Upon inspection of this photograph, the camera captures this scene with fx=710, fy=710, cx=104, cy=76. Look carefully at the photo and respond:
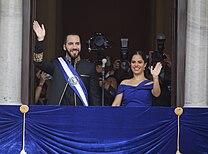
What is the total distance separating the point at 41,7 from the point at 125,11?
1636 millimetres

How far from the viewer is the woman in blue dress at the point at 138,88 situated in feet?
24.8

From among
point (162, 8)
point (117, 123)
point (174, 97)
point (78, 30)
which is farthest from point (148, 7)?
point (117, 123)

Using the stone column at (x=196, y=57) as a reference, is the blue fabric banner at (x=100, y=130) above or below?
below

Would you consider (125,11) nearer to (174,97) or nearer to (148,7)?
(148,7)

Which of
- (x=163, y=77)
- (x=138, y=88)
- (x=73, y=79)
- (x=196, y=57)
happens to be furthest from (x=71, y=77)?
(x=196, y=57)

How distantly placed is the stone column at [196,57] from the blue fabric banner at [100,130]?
535 millimetres

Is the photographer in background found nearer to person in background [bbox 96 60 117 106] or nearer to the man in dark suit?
person in background [bbox 96 60 117 106]

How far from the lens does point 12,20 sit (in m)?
7.90

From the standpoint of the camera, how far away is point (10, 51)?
7.88 metres

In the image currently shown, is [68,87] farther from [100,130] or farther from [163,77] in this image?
[163,77]

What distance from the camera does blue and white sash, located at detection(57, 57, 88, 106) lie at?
7676 mm

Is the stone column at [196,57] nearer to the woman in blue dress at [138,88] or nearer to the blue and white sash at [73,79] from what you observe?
the woman in blue dress at [138,88]

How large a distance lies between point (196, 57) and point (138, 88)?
780 mm

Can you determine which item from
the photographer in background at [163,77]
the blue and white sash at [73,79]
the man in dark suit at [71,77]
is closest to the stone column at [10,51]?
the man in dark suit at [71,77]
